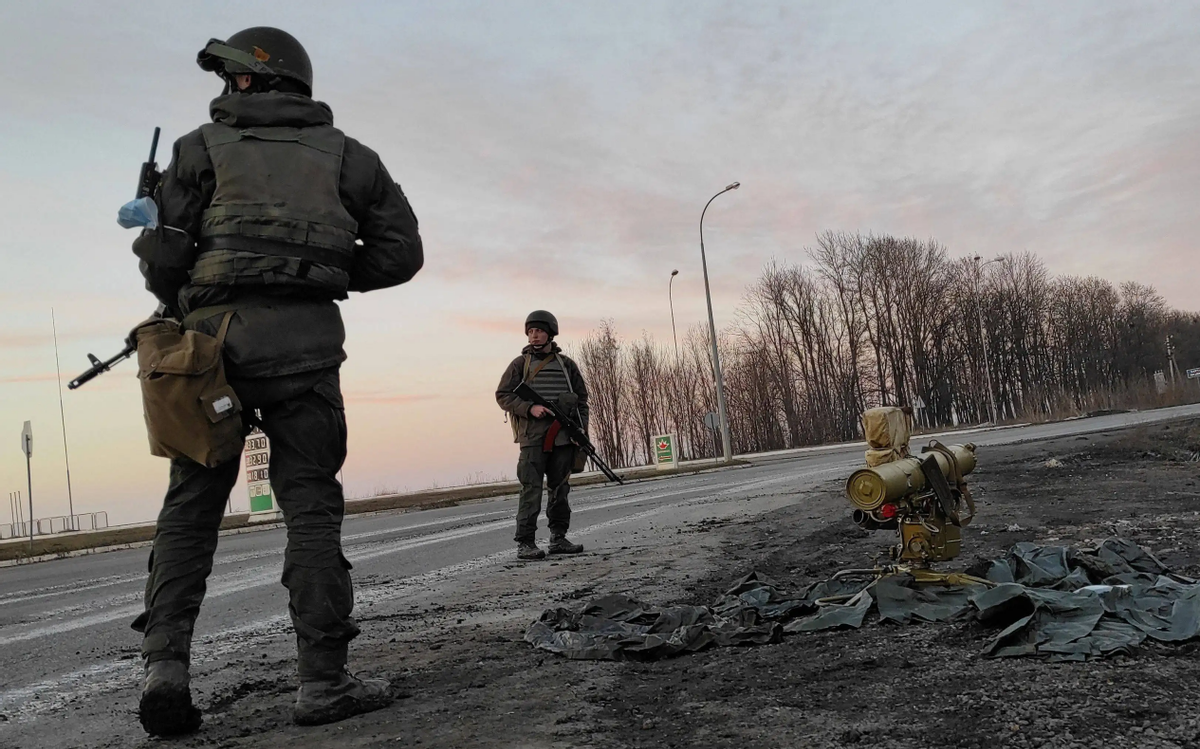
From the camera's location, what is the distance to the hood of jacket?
2.89 meters

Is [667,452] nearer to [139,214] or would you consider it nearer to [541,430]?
[541,430]

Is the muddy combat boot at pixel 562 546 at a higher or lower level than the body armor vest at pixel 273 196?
lower

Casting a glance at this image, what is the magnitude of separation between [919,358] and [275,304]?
62441 millimetres

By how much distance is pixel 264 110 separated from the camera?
114 inches

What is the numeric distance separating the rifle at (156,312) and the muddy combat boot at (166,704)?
1.03m

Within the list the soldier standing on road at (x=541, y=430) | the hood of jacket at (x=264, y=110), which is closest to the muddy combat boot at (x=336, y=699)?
the hood of jacket at (x=264, y=110)

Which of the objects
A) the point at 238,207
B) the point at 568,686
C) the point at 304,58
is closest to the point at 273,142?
the point at 238,207

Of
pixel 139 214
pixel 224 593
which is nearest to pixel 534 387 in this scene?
pixel 224 593

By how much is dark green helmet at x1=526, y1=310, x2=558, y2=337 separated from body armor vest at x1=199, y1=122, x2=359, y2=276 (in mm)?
4556

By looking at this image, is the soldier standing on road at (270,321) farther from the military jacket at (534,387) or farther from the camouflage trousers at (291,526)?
the military jacket at (534,387)

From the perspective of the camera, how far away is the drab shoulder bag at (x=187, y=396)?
8.67 ft

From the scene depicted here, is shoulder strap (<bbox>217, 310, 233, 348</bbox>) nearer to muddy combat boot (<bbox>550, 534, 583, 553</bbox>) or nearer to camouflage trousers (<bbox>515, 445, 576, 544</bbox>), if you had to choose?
camouflage trousers (<bbox>515, 445, 576, 544</bbox>)

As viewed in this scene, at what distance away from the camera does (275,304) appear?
9.34ft

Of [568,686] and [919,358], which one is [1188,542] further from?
[919,358]
